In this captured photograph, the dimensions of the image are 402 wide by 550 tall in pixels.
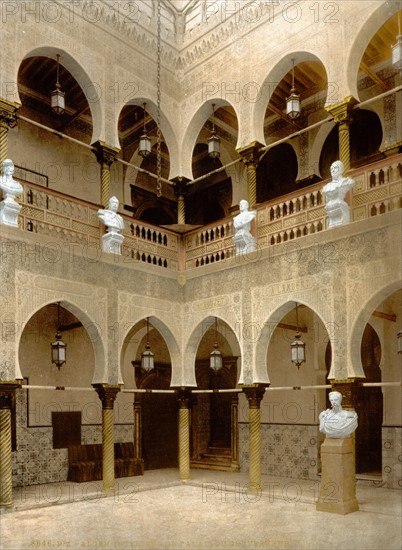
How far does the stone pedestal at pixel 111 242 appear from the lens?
1237 centimetres

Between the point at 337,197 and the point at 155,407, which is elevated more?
the point at 337,197

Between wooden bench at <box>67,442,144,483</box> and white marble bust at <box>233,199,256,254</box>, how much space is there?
19.2 ft

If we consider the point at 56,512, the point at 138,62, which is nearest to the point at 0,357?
the point at 56,512

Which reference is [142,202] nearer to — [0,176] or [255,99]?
[255,99]

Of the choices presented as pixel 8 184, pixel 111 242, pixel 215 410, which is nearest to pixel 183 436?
pixel 215 410

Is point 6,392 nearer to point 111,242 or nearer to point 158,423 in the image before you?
point 111,242

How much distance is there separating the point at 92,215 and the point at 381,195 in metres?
5.91

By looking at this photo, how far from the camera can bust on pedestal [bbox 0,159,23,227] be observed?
421 inches

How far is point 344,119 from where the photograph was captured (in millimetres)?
11211

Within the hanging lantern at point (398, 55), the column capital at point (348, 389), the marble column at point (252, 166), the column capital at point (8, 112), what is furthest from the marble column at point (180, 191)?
the column capital at point (348, 389)

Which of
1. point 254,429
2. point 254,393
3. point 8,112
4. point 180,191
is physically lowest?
point 254,429

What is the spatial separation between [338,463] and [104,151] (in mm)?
7886

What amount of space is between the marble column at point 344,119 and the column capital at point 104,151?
15.4ft

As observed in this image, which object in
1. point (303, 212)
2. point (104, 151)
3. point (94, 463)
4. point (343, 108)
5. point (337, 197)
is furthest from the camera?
point (94, 463)
